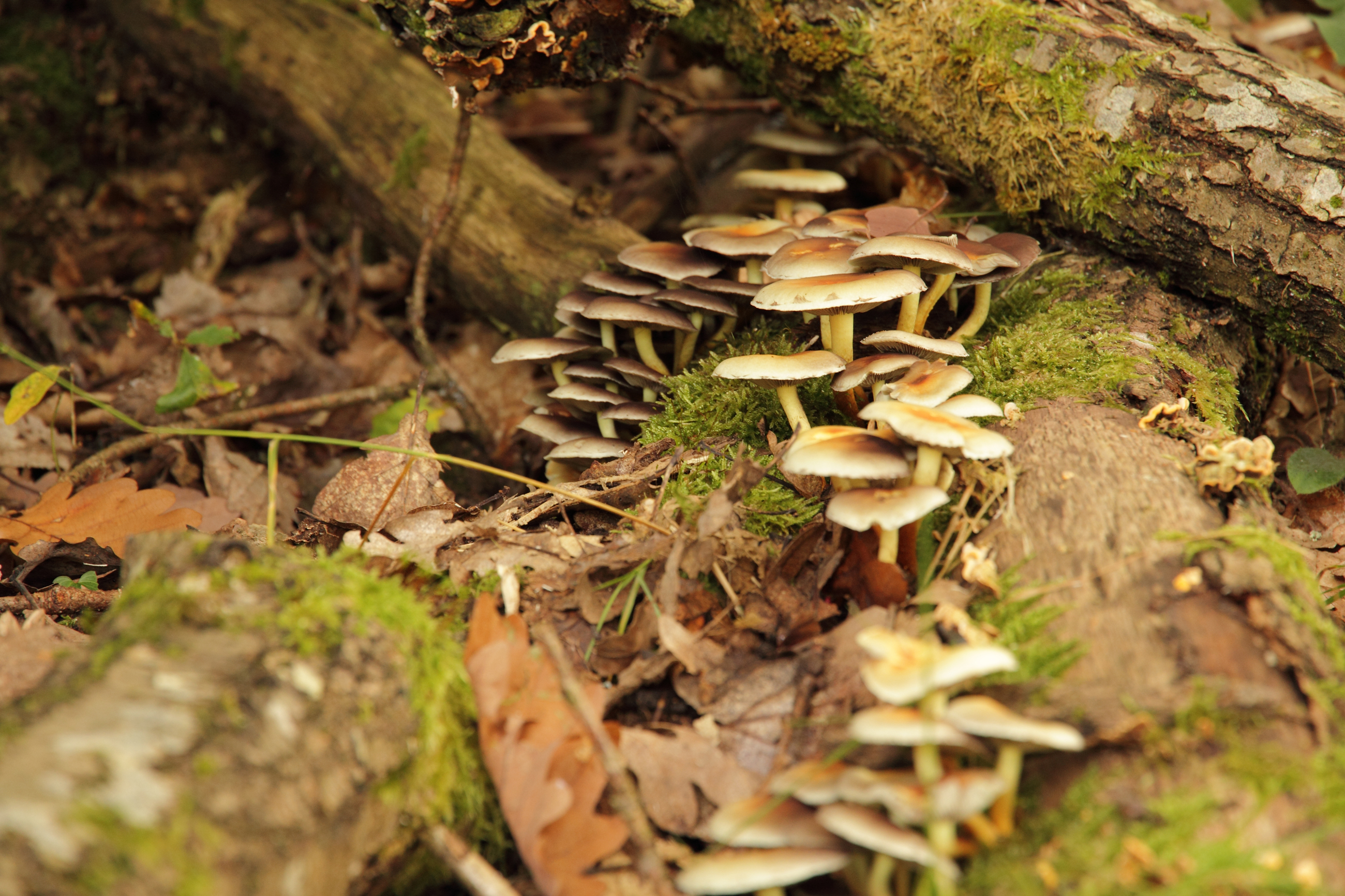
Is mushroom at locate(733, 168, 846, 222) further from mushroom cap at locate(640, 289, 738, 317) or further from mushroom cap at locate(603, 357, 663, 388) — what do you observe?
mushroom cap at locate(603, 357, 663, 388)

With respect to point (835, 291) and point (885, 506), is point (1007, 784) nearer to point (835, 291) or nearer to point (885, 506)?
point (885, 506)

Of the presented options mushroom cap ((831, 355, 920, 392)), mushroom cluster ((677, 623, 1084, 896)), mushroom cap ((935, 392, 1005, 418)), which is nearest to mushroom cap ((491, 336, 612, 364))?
mushroom cap ((831, 355, 920, 392))

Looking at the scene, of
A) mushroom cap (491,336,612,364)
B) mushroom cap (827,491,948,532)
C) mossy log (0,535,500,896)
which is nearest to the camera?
mossy log (0,535,500,896)

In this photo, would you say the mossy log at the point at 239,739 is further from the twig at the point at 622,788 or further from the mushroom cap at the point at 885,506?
the mushroom cap at the point at 885,506

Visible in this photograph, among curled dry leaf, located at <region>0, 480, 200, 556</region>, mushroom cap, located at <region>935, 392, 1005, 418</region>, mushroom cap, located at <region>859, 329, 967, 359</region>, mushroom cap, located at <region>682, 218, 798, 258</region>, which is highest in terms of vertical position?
mushroom cap, located at <region>682, 218, 798, 258</region>

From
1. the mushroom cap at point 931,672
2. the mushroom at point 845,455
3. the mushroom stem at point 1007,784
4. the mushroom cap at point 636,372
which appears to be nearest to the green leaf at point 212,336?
the mushroom cap at point 636,372

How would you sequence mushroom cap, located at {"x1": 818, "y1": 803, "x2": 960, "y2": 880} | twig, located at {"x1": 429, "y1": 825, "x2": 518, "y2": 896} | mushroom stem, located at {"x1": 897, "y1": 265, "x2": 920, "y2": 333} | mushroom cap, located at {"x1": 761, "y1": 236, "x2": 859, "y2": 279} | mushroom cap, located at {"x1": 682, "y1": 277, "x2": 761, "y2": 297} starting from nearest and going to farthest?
mushroom cap, located at {"x1": 818, "y1": 803, "x2": 960, "y2": 880}, twig, located at {"x1": 429, "y1": 825, "x2": 518, "y2": 896}, mushroom cap, located at {"x1": 761, "y1": 236, "x2": 859, "y2": 279}, mushroom stem, located at {"x1": 897, "y1": 265, "x2": 920, "y2": 333}, mushroom cap, located at {"x1": 682, "y1": 277, "x2": 761, "y2": 297}
